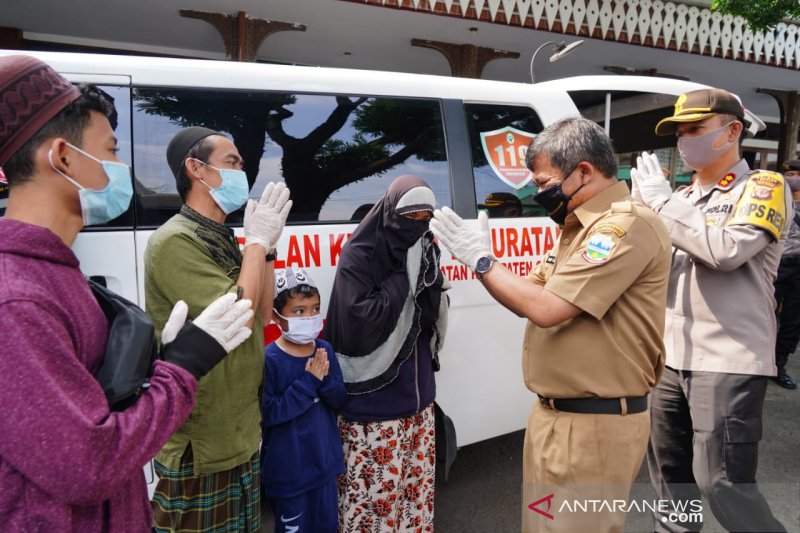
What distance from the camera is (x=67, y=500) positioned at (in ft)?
2.84

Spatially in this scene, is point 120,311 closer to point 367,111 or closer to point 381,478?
point 381,478

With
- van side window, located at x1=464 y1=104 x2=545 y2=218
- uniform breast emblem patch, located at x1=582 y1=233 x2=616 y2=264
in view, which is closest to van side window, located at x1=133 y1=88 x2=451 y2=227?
→ van side window, located at x1=464 y1=104 x2=545 y2=218

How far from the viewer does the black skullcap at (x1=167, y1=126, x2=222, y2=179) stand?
173 cm

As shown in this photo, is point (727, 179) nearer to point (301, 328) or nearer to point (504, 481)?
point (301, 328)

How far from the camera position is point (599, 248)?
1512mm

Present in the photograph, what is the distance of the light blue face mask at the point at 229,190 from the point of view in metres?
1.72

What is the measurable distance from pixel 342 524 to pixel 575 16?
7485 mm

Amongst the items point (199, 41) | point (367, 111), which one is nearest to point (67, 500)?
point (367, 111)

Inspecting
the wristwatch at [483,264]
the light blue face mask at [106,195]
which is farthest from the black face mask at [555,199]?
the light blue face mask at [106,195]

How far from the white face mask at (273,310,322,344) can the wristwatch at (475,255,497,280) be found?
2.36ft

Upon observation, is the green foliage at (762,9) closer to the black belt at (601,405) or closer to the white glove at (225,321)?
the black belt at (601,405)

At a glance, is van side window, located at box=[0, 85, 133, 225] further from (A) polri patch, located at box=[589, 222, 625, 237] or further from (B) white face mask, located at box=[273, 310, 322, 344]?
(A) polri patch, located at box=[589, 222, 625, 237]

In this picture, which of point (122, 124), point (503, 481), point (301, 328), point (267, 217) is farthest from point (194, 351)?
point (503, 481)

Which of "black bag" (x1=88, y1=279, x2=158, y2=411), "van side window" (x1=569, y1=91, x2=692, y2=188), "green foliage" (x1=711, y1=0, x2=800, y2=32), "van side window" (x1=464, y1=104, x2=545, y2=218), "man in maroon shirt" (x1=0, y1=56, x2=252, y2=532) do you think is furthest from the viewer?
"green foliage" (x1=711, y1=0, x2=800, y2=32)
